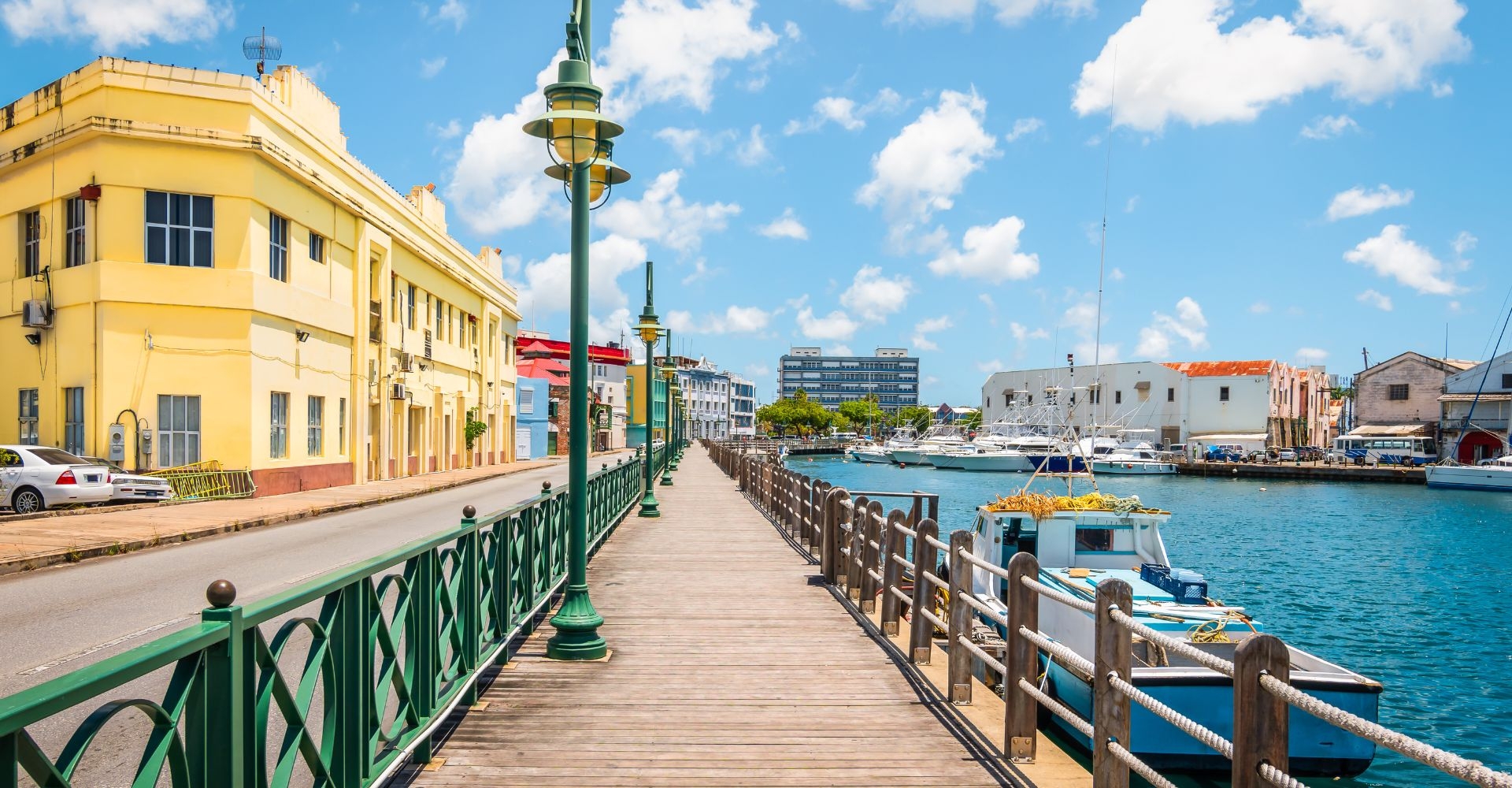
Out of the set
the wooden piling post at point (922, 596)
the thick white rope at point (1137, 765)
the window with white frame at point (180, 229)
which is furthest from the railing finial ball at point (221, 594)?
the window with white frame at point (180, 229)

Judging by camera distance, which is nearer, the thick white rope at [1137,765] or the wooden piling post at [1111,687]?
the thick white rope at [1137,765]

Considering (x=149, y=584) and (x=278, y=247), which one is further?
(x=278, y=247)

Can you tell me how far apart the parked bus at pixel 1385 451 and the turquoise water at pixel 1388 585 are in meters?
14.0

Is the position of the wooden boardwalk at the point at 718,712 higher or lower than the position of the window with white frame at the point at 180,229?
lower

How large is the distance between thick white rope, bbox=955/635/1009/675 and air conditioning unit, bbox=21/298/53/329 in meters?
23.6

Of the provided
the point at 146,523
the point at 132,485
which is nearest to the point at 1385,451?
the point at 132,485

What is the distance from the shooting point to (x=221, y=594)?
9.87 ft

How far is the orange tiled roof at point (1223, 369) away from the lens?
84812mm

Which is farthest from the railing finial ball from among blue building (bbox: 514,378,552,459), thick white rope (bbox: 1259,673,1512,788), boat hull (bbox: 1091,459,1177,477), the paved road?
boat hull (bbox: 1091,459,1177,477)

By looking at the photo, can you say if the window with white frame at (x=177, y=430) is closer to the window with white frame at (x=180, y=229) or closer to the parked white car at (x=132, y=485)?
the parked white car at (x=132, y=485)

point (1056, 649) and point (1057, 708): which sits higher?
point (1056, 649)

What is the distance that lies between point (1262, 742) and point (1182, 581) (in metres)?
9.39

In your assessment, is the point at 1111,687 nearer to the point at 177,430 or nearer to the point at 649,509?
the point at 649,509

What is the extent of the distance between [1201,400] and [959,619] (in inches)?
3538
